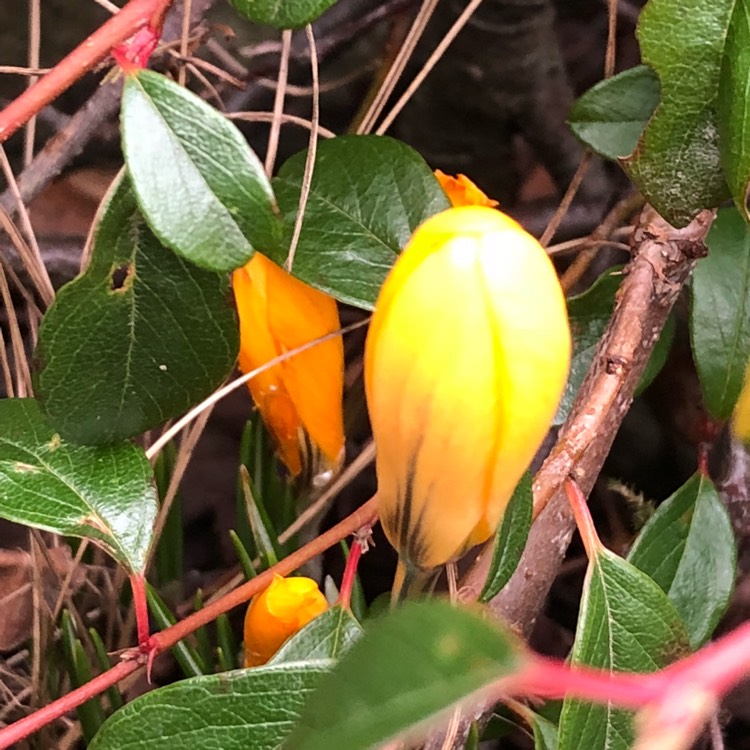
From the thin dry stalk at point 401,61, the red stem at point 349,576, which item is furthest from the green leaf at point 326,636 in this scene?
the thin dry stalk at point 401,61

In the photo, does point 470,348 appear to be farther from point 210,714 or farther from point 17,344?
point 17,344

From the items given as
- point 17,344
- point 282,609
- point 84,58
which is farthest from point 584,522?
point 17,344

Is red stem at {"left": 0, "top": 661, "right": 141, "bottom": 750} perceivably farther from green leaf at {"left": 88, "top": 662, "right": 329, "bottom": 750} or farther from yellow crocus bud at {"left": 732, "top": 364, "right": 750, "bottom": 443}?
yellow crocus bud at {"left": 732, "top": 364, "right": 750, "bottom": 443}

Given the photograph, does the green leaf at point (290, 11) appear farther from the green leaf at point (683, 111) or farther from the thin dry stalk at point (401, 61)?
the thin dry stalk at point (401, 61)

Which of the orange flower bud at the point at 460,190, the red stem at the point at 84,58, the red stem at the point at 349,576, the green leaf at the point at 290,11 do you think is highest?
the green leaf at the point at 290,11

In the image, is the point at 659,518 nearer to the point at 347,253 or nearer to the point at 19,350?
the point at 347,253
